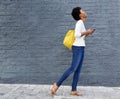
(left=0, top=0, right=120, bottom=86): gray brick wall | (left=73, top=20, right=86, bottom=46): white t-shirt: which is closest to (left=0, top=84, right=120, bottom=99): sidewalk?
(left=0, top=0, right=120, bottom=86): gray brick wall

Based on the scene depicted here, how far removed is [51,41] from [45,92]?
124 centimetres

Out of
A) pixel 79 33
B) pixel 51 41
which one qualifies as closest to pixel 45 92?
pixel 51 41

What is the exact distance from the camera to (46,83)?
880cm

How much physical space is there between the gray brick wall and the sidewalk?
0.20 meters

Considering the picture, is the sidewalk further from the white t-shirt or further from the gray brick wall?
the white t-shirt

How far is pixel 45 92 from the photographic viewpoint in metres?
8.05

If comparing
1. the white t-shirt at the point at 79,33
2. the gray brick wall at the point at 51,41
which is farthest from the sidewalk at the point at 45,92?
the white t-shirt at the point at 79,33

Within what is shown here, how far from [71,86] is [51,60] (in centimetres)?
71

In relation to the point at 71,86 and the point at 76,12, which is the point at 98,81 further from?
the point at 76,12

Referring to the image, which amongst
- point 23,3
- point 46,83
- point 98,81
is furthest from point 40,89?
point 23,3

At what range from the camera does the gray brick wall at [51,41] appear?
28.4 feet

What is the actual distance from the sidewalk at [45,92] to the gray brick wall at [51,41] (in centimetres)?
20

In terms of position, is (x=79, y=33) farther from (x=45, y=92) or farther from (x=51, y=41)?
(x=45, y=92)

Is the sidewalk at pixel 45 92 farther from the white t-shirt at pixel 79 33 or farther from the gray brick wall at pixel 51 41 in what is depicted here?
the white t-shirt at pixel 79 33
